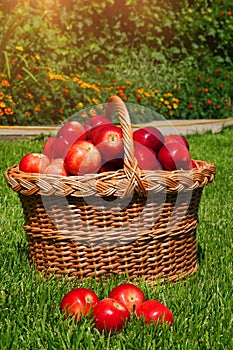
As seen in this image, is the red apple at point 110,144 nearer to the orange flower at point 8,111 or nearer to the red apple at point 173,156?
the red apple at point 173,156

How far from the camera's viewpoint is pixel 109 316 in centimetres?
204

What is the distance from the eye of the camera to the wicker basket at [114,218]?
2451 millimetres

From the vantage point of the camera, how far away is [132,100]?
25.6 ft

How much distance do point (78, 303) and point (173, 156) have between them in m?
0.87

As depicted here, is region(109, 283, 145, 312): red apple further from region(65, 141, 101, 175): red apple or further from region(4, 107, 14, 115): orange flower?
region(4, 107, 14, 115): orange flower

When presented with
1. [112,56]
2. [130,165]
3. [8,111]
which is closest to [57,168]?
[130,165]

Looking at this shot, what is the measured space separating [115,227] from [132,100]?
5.42 m

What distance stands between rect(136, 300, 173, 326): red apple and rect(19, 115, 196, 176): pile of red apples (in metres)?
0.70

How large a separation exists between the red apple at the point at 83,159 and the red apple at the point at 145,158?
0.61 feet

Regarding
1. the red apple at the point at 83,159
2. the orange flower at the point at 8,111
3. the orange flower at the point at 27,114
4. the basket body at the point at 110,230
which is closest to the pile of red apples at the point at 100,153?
the red apple at the point at 83,159

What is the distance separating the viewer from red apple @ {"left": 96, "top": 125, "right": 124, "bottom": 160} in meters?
2.57

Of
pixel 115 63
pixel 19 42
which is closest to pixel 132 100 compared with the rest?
pixel 115 63

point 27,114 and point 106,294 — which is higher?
point 106,294

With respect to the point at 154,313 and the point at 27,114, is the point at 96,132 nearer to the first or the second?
the point at 154,313
